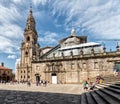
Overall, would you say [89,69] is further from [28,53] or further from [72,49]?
[28,53]

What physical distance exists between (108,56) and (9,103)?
2963 cm

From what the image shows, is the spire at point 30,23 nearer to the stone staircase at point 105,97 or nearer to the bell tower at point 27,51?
the bell tower at point 27,51

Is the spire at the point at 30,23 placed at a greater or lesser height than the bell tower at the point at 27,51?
greater

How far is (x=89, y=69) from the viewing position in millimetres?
37938

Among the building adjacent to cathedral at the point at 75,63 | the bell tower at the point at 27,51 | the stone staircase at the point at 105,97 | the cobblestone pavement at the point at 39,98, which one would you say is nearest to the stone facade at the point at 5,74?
the bell tower at the point at 27,51

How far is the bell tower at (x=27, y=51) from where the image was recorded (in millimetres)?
57500

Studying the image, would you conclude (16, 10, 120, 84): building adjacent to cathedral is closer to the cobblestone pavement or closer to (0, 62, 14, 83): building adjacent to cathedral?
the cobblestone pavement

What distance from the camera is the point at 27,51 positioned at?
59.0 metres

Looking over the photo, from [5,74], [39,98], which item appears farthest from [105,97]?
[5,74]

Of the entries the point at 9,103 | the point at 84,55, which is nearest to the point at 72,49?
the point at 84,55

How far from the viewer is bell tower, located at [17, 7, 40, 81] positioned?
189ft

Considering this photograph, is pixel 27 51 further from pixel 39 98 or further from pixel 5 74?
pixel 39 98

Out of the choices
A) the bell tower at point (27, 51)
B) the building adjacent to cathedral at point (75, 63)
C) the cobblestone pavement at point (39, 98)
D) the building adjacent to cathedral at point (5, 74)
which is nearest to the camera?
the cobblestone pavement at point (39, 98)

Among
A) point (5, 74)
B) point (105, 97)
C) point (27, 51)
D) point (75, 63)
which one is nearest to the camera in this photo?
point (105, 97)
